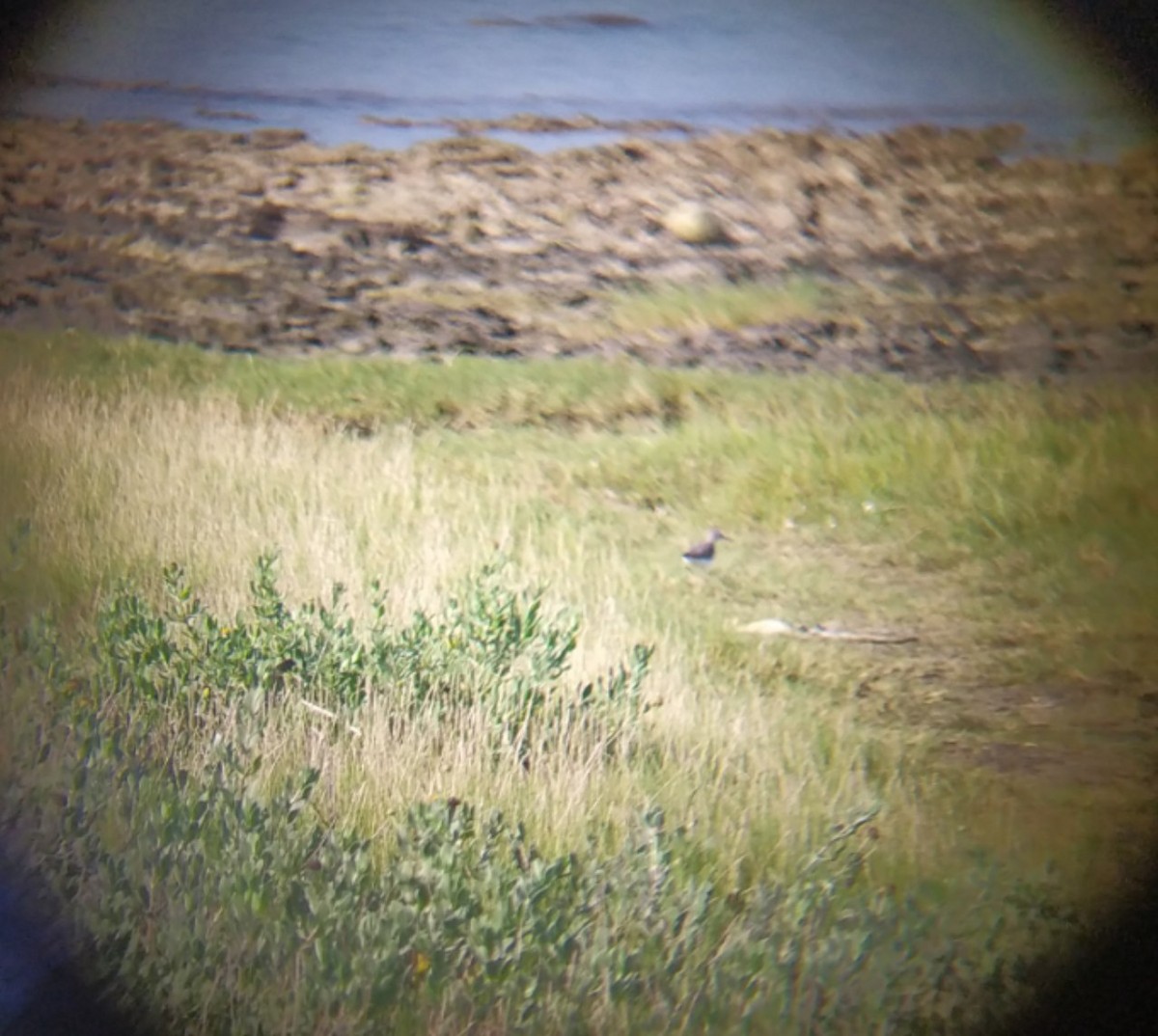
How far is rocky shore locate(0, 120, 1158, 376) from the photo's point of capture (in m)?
2.86

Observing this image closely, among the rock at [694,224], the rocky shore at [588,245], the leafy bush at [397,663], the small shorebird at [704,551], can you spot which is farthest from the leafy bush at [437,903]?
the rock at [694,224]

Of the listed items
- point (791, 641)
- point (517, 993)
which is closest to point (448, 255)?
point (791, 641)

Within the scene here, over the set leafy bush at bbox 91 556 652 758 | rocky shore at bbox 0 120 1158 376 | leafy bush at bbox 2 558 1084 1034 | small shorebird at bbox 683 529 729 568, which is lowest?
leafy bush at bbox 2 558 1084 1034

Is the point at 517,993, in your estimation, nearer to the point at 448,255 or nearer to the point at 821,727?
the point at 821,727

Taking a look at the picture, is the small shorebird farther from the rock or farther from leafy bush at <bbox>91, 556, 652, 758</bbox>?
the rock

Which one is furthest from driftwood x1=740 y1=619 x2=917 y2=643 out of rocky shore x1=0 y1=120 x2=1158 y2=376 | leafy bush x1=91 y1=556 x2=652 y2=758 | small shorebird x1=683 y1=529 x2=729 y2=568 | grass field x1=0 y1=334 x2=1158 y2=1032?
rocky shore x1=0 y1=120 x2=1158 y2=376

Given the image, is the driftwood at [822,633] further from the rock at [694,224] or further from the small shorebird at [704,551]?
the rock at [694,224]

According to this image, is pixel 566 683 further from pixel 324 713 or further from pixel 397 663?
pixel 324 713

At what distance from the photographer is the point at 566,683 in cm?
279

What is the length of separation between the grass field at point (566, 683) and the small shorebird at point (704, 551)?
1.0 inches

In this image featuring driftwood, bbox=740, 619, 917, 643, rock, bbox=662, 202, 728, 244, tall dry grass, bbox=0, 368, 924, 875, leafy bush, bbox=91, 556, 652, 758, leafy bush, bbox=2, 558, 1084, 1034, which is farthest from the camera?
rock, bbox=662, 202, 728, 244

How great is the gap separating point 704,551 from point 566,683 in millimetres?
498

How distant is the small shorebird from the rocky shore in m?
0.42

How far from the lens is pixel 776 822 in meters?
2.61
